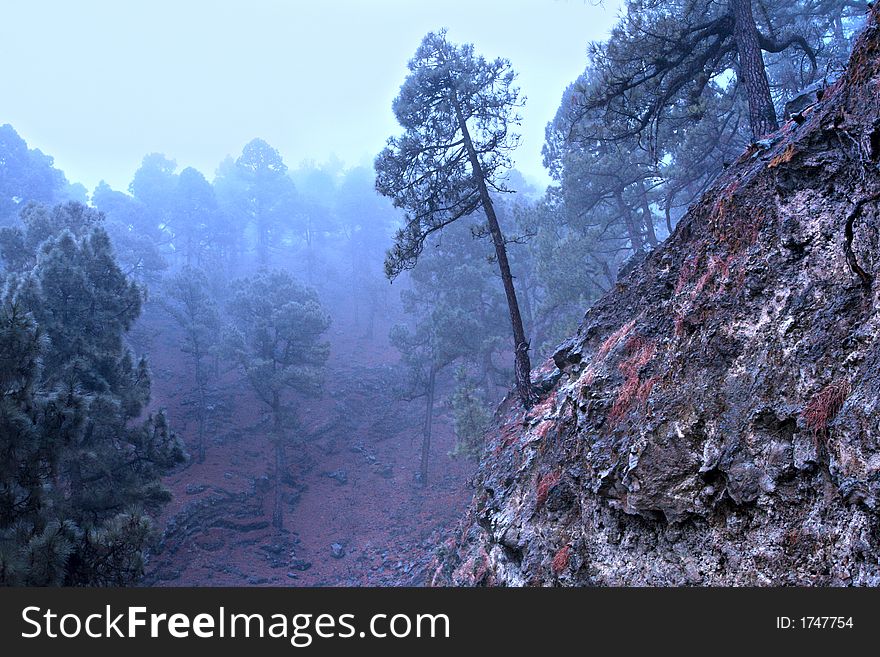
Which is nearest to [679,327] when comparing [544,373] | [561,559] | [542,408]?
[561,559]

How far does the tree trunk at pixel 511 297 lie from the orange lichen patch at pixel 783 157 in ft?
20.0

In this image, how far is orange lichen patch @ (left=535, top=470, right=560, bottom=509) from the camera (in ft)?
22.5

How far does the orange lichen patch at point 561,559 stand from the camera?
5926 mm

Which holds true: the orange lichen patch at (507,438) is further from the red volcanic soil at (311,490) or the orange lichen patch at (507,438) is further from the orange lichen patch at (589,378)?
the red volcanic soil at (311,490)

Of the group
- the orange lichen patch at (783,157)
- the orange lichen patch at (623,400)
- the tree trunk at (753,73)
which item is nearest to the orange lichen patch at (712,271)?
the orange lichen patch at (783,157)

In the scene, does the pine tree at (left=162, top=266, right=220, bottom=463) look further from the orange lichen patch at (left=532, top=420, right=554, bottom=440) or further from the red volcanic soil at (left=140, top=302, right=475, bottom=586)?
the orange lichen patch at (left=532, top=420, right=554, bottom=440)

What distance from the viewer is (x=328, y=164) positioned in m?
81.2

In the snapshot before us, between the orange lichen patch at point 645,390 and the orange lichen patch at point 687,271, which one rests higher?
the orange lichen patch at point 687,271

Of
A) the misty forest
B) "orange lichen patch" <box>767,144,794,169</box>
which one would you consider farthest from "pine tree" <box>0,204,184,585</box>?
"orange lichen patch" <box>767,144,794,169</box>

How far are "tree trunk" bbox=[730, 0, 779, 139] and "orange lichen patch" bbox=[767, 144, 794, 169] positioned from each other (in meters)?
4.12

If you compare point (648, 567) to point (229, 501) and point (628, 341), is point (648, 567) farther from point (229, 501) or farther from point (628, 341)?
point (229, 501)

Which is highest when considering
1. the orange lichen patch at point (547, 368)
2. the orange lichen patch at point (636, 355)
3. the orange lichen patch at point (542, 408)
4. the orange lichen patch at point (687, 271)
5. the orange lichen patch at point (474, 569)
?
the orange lichen patch at point (547, 368)

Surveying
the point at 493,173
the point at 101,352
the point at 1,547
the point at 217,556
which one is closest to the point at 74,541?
the point at 1,547

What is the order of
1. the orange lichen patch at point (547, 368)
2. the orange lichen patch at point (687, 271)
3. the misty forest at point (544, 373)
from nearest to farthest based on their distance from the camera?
the misty forest at point (544, 373) → the orange lichen patch at point (687, 271) → the orange lichen patch at point (547, 368)
